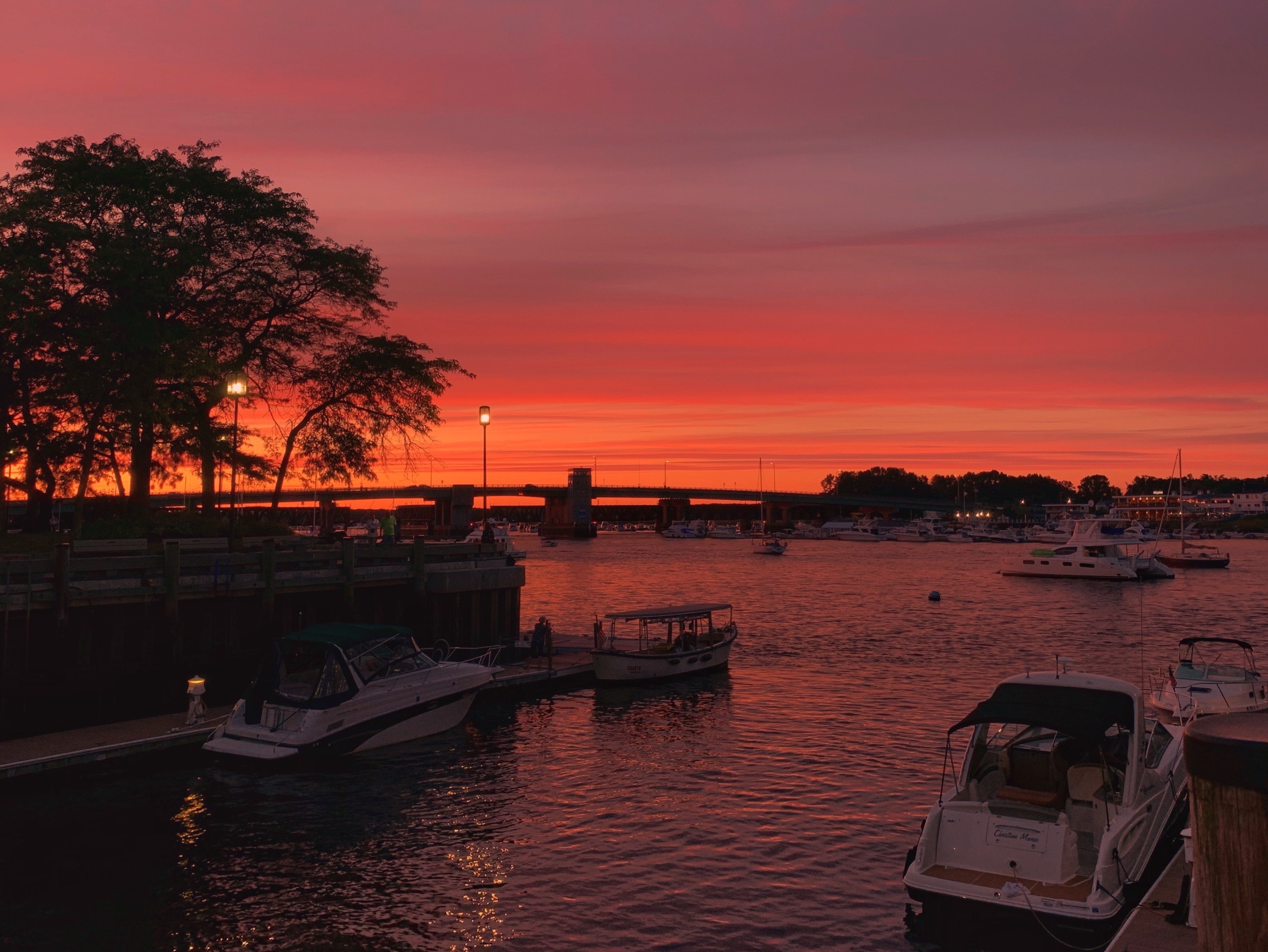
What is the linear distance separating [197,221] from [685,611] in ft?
95.1

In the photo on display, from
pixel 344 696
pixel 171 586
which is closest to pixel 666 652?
pixel 344 696

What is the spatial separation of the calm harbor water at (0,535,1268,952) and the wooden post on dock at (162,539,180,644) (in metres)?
4.21

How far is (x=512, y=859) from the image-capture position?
69.2ft

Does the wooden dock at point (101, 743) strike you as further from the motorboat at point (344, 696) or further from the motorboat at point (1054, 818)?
the motorboat at point (1054, 818)

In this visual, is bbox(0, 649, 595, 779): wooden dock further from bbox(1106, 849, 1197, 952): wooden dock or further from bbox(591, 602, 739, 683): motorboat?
bbox(1106, 849, 1197, 952): wooden dock

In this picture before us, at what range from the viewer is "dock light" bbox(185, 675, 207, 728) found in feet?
90.2

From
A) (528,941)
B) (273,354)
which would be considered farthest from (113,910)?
(273,354)

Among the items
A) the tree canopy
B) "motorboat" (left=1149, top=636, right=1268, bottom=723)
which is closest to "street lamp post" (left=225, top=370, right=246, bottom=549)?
the tree canopy

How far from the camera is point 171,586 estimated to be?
94.7ft

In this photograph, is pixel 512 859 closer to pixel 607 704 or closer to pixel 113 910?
pixel 113 910

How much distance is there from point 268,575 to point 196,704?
516cm

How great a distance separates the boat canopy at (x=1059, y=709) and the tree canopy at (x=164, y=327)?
34.1 meters

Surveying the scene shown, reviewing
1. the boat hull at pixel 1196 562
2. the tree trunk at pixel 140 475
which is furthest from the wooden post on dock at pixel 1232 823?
the boat hull at pixel 1196 562

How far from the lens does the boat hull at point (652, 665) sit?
40.2m
